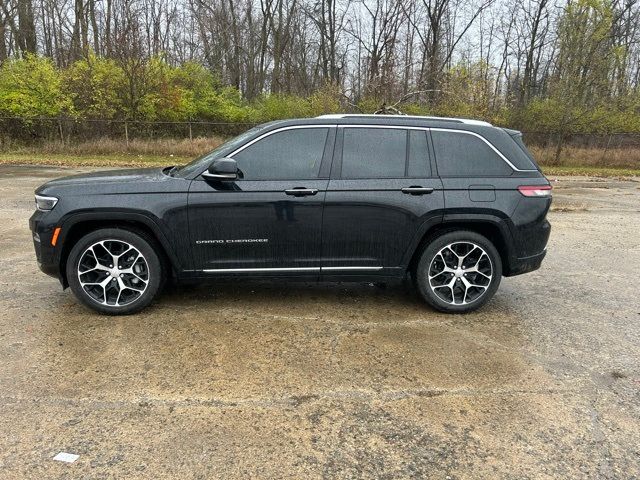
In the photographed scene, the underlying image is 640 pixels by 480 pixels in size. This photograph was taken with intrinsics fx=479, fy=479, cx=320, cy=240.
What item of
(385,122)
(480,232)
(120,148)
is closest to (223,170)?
(385,122)

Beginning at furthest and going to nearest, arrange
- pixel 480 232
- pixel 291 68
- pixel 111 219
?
pixel 291 68 → pixel 480 232 → pixel 111 219

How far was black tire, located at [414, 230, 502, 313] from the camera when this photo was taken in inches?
175

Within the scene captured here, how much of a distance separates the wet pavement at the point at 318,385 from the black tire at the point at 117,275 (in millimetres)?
145

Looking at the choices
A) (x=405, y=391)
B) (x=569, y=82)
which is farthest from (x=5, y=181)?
(x=569, y=82)

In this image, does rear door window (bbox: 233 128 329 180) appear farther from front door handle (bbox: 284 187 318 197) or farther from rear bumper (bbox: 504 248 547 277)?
rear bumper (bbox: 504 248 547 277)

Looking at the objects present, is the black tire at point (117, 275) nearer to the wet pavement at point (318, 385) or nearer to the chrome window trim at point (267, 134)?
the wet pavement at point (318, 385)

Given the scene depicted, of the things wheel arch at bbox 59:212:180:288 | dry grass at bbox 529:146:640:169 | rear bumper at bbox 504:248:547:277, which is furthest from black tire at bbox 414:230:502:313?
dry grass at bbox 529:146:640:169

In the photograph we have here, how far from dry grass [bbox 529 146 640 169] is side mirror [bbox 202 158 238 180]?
84.7ft

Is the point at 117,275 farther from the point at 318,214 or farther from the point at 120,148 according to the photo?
the point at 120,148

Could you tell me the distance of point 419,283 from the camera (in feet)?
14.8

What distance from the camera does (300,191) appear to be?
4.18m

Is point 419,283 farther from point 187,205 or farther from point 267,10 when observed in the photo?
point 267,10

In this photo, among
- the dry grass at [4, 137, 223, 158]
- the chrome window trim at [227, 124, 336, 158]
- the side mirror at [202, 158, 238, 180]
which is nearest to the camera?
the side mirror at [202, 158, 238, 180]

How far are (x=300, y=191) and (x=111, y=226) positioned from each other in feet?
5.56
